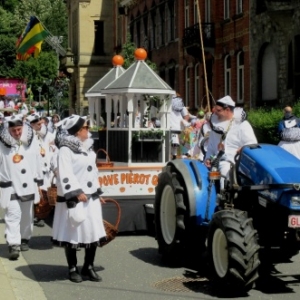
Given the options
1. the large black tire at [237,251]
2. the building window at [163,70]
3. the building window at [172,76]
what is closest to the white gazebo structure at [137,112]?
the large black tire at [237,251]

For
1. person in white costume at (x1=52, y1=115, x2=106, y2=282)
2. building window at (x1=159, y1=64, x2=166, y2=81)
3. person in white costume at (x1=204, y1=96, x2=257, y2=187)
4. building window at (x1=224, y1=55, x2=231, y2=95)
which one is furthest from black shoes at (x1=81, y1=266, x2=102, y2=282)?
building window at (x1=159, y1=64, x2=166, y2=81)

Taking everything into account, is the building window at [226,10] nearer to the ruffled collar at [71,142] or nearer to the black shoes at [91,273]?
the ruffled collar at [71,142]

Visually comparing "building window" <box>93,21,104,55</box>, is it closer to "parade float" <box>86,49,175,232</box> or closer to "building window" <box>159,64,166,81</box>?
"building window" <box>159,64,166,81</box>

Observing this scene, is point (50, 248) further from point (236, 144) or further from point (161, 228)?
point (236, 144)

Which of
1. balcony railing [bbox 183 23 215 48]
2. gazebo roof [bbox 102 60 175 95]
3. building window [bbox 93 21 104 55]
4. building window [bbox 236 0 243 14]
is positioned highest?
building window [bbox 93 21 104 55]

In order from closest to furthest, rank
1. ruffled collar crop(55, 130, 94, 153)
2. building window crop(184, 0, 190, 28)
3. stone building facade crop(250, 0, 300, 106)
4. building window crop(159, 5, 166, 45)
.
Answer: ruffled collar crop(55, 130, 94, 153)
stone building facade crop(250, 0, 300, 106)
building window crop(184, 0, 190, 28)
building window crop(159, 5, 166, 45)

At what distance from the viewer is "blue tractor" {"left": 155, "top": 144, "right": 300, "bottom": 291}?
833 centimetres

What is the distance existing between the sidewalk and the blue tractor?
1635 mm

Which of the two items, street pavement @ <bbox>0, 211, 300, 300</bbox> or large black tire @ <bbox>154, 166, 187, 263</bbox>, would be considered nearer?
street pavement @ <bbox>0, 211, 300, 300</bbox>

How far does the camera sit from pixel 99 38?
65.4m

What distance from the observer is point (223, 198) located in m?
9.32

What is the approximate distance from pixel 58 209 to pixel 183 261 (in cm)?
190

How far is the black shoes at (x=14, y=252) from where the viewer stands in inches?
428

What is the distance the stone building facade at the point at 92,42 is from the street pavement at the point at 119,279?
53449mm
